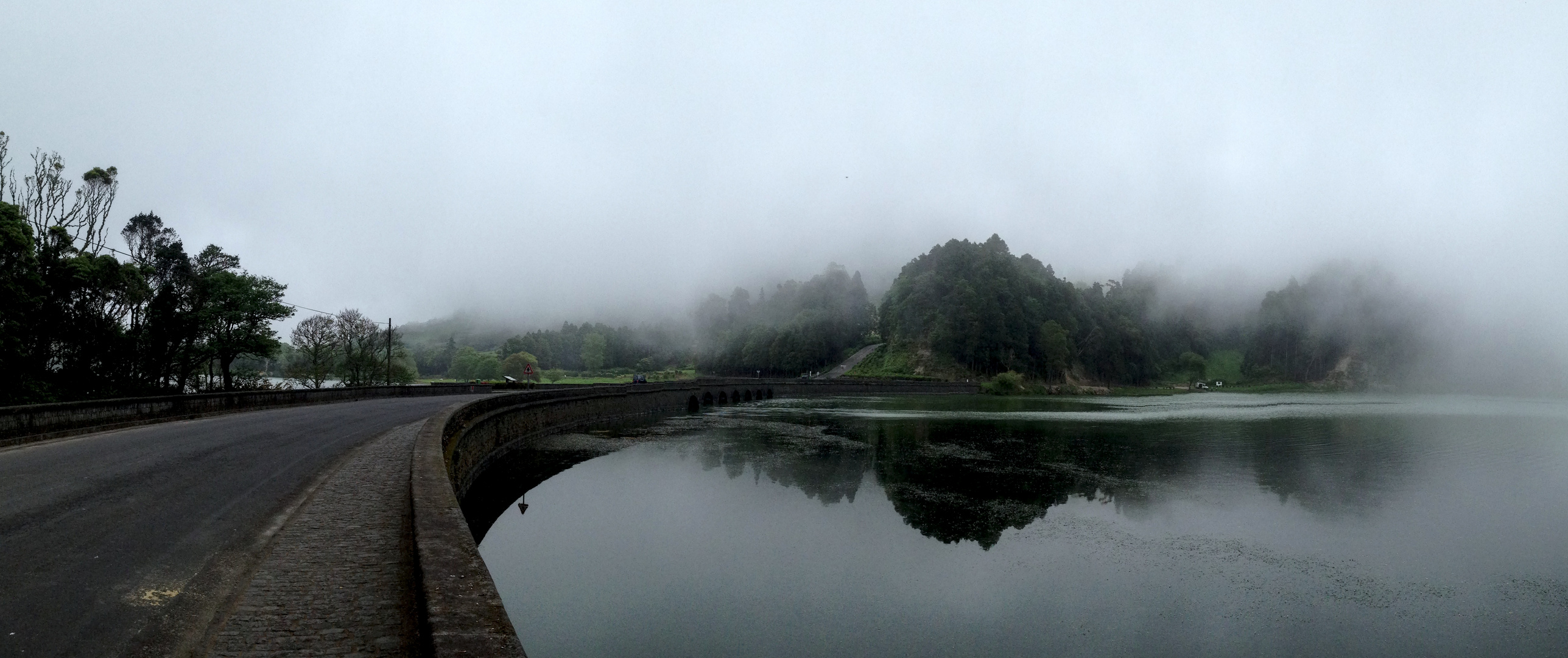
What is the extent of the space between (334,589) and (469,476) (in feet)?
45.4

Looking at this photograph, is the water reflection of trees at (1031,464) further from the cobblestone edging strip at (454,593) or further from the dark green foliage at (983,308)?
the dark green foliage at (983,308)

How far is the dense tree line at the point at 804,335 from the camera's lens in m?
171

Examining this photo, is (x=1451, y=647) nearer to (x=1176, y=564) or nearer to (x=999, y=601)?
(x=1176, y=564)

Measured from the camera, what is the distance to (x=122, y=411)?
21141 mm

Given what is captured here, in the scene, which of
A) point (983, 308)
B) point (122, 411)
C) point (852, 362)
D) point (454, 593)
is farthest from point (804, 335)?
point (454, 593)

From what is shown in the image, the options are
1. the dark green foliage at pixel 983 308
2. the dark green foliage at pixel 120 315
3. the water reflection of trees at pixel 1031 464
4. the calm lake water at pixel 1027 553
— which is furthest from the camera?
the dark green foliage at pixel 983 308

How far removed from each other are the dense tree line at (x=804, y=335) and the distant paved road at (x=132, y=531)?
6006 inches

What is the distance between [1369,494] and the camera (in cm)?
2006

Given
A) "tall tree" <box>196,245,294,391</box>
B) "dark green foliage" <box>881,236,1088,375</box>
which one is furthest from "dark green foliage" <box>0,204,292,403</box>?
"dark green foliage" <box>881,236,1088,375</box>

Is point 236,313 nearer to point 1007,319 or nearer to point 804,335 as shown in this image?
point 1007,319

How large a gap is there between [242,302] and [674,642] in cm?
4662

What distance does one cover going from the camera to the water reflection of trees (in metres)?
18.1

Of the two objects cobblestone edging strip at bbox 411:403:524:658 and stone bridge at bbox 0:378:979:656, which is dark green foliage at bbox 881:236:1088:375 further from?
cobblestone edging strip at bbox 411:403:524:658

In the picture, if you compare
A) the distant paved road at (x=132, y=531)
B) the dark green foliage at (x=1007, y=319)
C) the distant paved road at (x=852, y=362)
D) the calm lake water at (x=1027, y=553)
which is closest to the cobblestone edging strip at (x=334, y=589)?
the distant paved road at (x=132, y=531)
